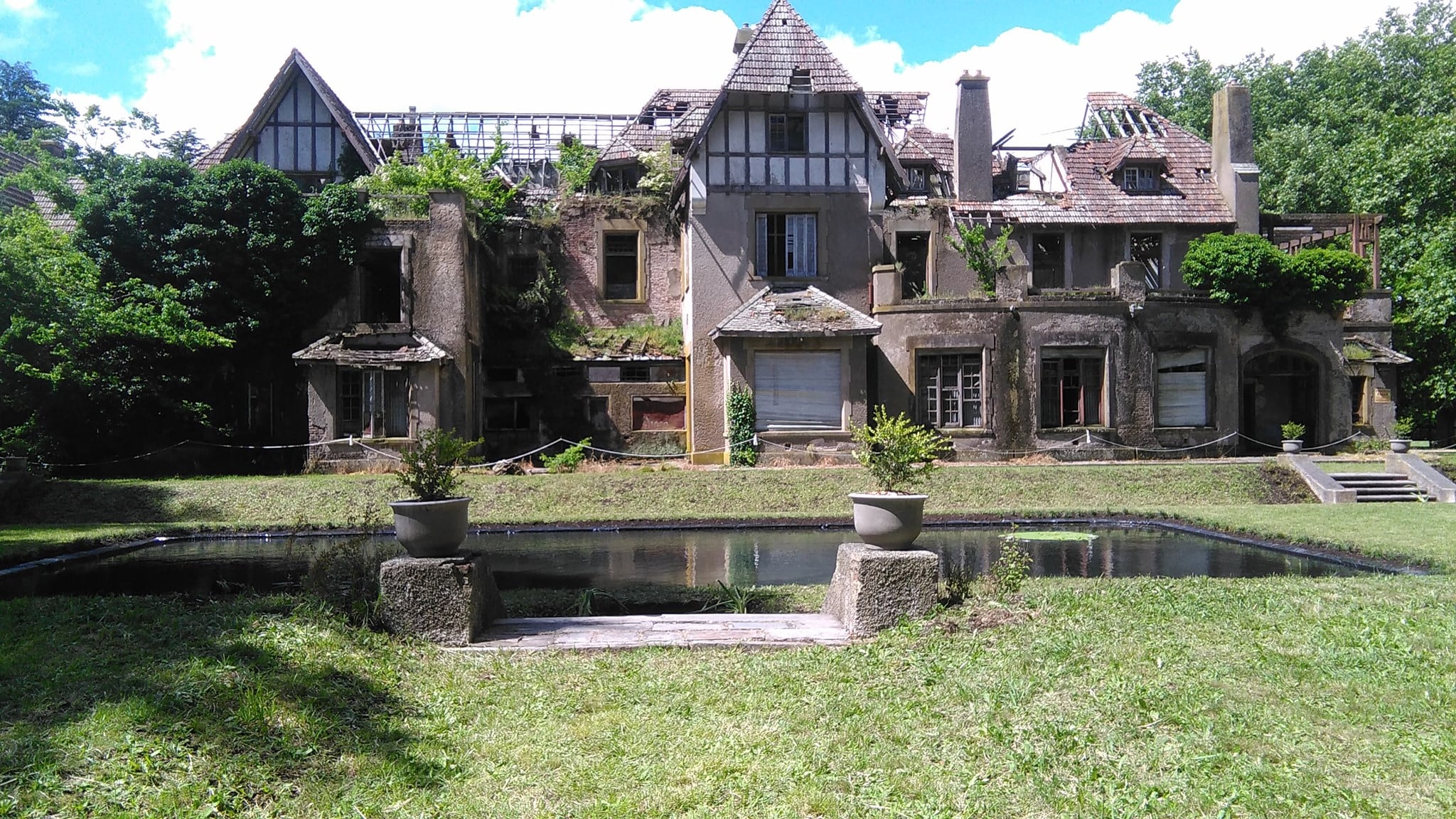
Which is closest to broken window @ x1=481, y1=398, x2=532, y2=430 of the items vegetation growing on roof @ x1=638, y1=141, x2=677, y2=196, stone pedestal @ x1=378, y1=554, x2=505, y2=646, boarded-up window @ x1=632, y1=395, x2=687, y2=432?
boarded-up window @ x1=632, y1=395, x2=687, y2=432

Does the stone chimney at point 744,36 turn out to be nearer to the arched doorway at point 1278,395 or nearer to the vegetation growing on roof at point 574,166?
the vegetation growing on roof at point 574,166

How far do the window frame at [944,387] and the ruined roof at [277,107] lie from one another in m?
17.0

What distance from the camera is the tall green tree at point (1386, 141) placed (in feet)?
102

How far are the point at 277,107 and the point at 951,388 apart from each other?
21.2 m

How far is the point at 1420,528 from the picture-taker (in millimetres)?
14195

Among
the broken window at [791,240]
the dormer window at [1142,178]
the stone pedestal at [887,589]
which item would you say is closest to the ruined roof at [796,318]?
the broken window at [791,240]

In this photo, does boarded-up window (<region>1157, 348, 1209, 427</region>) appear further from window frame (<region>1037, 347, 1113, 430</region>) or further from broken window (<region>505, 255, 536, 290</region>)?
broken window (<region>505, 255, 536, 290</region>)

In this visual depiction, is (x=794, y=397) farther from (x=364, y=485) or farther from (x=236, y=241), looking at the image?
(x=236, y=241)

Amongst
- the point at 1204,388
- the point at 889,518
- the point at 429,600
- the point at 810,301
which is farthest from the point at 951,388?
the point at 429,600

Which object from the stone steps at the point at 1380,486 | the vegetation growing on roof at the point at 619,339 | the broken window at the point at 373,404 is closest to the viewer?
the stone steps at the point at 1380,486

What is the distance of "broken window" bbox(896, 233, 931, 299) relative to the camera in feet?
90.8

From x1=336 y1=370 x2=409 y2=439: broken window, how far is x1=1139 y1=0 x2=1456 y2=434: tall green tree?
31.1 metres

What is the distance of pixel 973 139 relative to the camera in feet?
94.8

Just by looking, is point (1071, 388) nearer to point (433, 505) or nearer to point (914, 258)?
point (914, 258)
